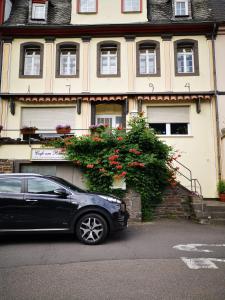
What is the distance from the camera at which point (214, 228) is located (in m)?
9.76

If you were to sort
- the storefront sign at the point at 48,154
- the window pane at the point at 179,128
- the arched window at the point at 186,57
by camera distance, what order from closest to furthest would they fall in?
the storefront sign at the point at 48,154 < the window pane at the point at 179,128 < the arched window at the point at 186,57

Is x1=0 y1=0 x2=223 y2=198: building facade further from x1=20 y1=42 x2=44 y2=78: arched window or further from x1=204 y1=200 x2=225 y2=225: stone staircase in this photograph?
x1=204 y1=200 x2=225 y2=225: stone staircase

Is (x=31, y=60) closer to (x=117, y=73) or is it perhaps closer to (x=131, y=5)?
(x=117, y=73)

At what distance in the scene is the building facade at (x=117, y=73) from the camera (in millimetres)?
15750

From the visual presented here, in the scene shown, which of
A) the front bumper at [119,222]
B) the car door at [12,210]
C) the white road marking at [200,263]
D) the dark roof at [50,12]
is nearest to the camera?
the white road marking at [200,263]

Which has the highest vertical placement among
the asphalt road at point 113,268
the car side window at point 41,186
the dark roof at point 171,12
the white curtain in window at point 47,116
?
the dark roof at point 171,12

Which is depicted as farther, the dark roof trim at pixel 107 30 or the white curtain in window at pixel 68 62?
the white curtain in window at pixel 68 62

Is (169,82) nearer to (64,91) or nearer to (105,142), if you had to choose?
(64,91)

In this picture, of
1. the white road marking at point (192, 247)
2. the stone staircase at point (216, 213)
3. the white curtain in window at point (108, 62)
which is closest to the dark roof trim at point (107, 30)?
the white curtain in window at point (108, 62)

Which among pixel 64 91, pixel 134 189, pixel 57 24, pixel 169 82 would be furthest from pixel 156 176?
pixel 57 24

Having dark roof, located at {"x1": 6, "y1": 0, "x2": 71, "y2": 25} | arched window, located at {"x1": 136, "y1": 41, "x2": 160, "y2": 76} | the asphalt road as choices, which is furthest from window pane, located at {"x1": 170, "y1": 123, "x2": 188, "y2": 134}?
dark roof, located at {"x1": 6, "y1": 0, "x2": 71, "y2": 25}

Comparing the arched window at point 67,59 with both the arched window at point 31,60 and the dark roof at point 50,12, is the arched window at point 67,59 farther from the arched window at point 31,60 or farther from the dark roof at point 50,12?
the dark roof at point 50,12

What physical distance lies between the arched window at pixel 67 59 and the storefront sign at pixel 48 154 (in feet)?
20.5

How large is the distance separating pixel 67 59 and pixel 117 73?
2.95 metres
